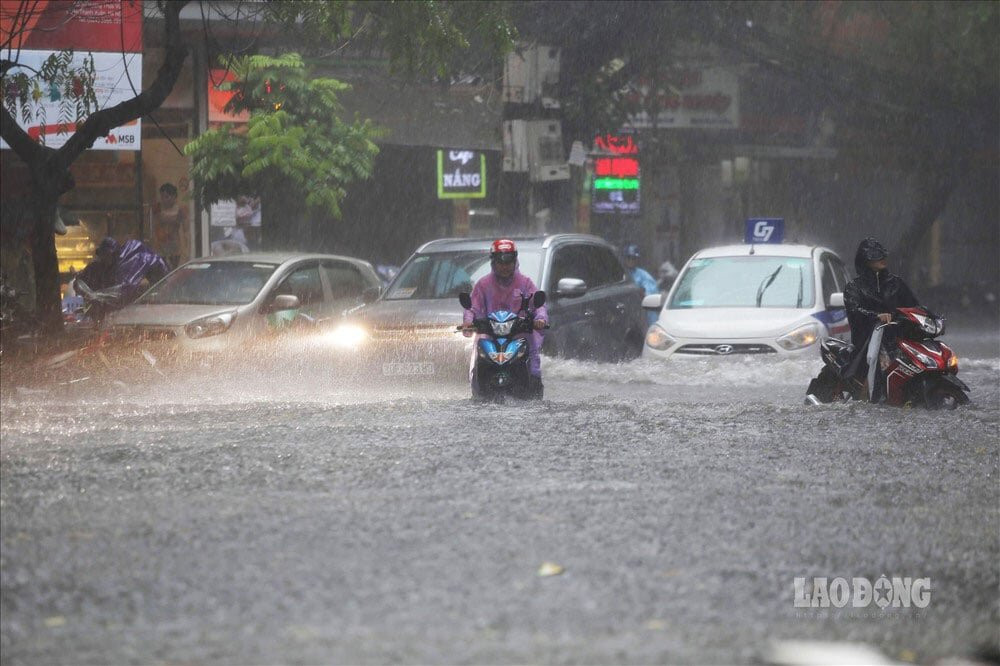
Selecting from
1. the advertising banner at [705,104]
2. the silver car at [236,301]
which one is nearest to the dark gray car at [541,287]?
the silver car at [236,301]

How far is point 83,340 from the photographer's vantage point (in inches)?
585

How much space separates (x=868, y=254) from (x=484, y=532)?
618cm

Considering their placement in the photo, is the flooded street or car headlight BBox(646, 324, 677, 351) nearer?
the flooded street

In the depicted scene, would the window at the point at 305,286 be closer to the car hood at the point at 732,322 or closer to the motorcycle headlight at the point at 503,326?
the car hood at the point at 732,322

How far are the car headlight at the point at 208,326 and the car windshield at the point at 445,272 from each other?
159 cm

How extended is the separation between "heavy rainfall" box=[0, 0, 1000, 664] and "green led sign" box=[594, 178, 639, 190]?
113mm

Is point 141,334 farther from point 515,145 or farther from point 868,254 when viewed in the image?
point 868,254

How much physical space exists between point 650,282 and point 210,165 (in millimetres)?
7465

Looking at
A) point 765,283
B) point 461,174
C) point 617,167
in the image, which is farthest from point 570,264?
point 617,167

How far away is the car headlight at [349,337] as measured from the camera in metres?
13.4

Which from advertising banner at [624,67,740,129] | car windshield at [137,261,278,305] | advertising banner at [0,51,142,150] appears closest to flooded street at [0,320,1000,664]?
car windshield at [137,261,278,305]

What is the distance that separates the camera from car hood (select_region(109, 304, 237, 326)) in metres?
14.4

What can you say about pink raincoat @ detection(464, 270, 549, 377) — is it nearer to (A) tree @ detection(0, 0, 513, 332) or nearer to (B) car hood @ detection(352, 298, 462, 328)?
(B) car hood @ detection(352, 298, 462, 328)

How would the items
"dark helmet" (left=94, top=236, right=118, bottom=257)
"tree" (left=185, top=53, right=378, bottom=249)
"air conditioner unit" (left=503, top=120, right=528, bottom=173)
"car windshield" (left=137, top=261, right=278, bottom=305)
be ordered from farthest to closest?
"tree" (left=185, top=53, right=378, bottom=249), "air conditioner unit" (left=503, top=120, right=528, bottom=173), "dark helmet" (left=94, top=236, right=118, bottom=257), "car windshield" (left=137, top=261, right=278, bottom=305)
